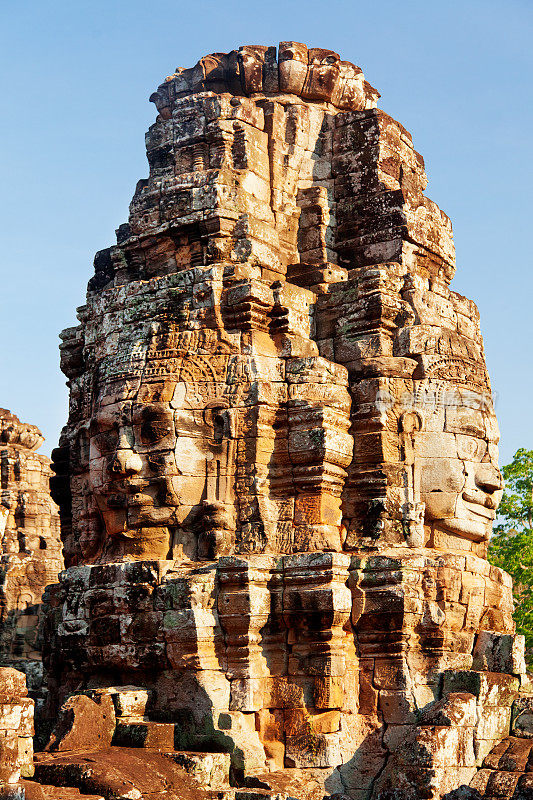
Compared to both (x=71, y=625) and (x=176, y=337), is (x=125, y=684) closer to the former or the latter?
(x=71, y=625)

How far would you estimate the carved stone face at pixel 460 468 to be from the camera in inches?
547

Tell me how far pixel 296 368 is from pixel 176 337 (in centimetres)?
146

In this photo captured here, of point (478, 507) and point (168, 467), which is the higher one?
point (168, 467)

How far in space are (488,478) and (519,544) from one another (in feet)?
44.6

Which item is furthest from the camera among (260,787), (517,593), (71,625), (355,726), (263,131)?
(517,593)

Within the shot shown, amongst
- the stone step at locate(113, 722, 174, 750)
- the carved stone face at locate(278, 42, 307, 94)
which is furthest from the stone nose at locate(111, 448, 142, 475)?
the carved stone face at locate(278, 42, 307, 94)

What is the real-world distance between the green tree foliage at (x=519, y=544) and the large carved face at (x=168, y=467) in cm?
1348

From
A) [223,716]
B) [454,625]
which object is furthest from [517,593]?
[223,716]

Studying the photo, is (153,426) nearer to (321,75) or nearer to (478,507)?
(478,507)

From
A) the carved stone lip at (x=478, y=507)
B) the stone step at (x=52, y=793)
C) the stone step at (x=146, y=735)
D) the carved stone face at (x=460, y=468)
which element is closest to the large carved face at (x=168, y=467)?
the stone step at (x=146, y=735)

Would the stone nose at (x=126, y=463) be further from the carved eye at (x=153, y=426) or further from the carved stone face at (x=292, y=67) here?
Result: the carved stone face at (x=292, y=67)

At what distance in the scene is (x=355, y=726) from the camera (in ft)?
41.5

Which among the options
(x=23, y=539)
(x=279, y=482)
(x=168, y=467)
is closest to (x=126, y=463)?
(x=168, y=467)

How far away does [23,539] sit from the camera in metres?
22.8
